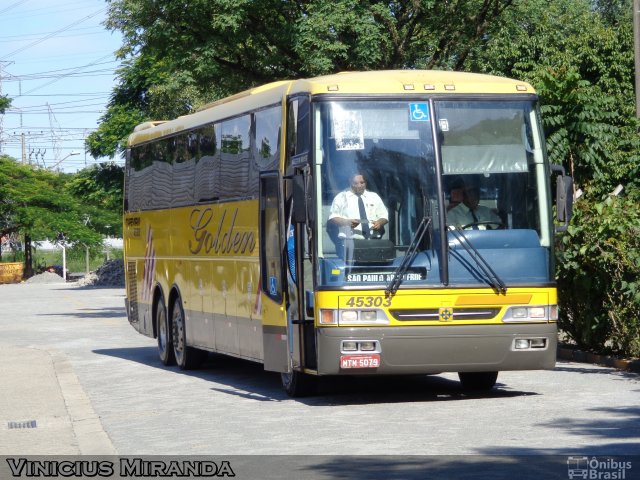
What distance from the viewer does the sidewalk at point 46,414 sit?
1075 cm

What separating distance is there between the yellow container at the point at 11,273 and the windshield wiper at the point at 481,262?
72251mm

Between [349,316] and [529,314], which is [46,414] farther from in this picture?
[529,314]

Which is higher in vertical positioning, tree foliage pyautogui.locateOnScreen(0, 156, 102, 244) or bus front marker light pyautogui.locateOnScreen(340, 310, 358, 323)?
tree foliage pyautogui.locateOnScreen(0, 156, 102, 244)

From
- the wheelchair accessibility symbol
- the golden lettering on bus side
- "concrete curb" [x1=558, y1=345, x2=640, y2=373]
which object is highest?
the wheelchair accessibility symbol

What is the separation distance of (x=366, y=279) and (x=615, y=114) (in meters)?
8.82

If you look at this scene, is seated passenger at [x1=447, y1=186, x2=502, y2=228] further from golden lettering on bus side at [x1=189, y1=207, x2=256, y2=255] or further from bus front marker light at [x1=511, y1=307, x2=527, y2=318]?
golden lettering on bus side at [x1=189, y1=207, x2=256, y2=255]

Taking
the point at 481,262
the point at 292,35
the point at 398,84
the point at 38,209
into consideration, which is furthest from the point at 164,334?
the point at 38,209

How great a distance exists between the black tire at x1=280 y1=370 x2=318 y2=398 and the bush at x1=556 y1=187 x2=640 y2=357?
377 centimetres

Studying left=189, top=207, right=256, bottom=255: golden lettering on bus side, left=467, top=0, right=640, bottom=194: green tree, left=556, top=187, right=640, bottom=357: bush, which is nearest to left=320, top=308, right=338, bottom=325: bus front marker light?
left=189, top=207, right=256, bottom=255: golden lettering on bus side

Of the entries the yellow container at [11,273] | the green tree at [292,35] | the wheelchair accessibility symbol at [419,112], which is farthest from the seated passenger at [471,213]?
the yellow container at [11,273]

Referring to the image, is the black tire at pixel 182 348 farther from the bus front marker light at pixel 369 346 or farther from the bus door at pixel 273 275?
the bus front marker light at pixel 369 346

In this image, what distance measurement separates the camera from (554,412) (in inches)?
467

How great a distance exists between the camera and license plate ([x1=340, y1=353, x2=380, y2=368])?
12.6 meters

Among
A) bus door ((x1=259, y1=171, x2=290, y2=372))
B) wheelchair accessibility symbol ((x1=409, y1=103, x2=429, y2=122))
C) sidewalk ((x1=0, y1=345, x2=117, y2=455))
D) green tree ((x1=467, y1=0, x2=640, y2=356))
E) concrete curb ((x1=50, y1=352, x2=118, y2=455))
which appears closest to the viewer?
concrete curb ((x1=50, y1=352, x2=118, y2=455))
